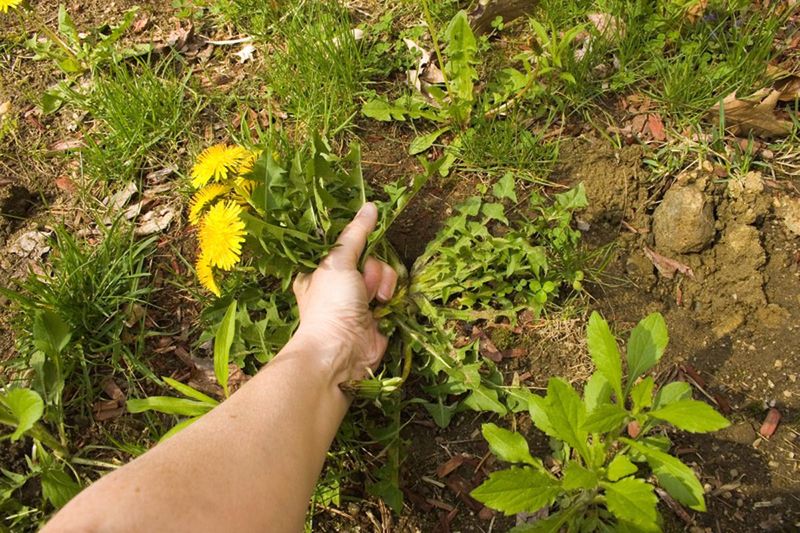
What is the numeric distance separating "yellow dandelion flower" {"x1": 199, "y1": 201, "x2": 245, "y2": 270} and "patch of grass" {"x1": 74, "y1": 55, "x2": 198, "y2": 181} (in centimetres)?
106

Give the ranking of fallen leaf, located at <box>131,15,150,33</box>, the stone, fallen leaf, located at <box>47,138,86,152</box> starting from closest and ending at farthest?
the stone → fallen leaf, located at <box>47,138,86,152</box> → fallen leaf, located at <box>131,15,150,33</box>

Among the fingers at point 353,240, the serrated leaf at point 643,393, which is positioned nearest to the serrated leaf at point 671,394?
the serrated leaf at point 643,393

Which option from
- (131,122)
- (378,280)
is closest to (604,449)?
(378,280)

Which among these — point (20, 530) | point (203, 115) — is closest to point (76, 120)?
point (203, 115)

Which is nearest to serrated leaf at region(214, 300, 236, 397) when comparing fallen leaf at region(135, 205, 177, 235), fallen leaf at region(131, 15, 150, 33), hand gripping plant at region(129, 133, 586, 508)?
hand gripping plant at region(129, 133, 586, 508)

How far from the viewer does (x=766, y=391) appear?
2.28 meters

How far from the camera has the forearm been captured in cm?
146

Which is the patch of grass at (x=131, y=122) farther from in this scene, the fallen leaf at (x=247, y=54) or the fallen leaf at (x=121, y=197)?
the fallen leaf at (x=247, y=54)

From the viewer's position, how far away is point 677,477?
1.76m

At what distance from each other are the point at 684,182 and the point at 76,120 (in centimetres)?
295

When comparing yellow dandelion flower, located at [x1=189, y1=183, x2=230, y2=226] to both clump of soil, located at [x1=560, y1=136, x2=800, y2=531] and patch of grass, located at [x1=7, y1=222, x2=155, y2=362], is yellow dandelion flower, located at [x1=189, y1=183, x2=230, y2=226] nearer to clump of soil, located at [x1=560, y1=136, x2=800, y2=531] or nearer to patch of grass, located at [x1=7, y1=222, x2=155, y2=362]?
patch of grass, located at [x1=7, y1=222, x2=155, y2=362]

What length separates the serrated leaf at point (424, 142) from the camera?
9.47 feet

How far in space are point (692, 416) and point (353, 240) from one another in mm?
1275

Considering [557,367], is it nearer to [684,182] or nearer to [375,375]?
[375,375]
